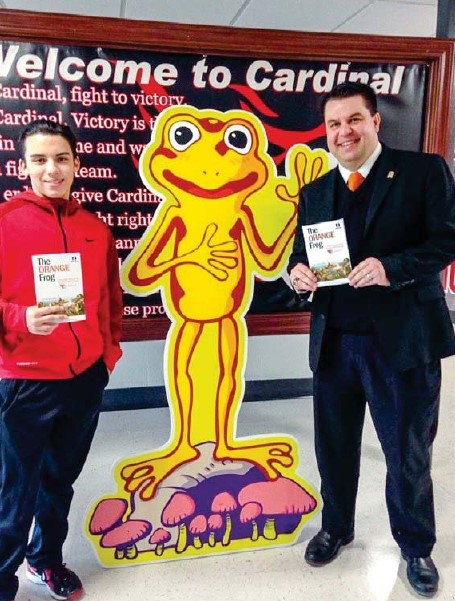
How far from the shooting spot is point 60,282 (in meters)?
1.45

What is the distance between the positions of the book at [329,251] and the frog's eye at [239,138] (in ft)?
1.42

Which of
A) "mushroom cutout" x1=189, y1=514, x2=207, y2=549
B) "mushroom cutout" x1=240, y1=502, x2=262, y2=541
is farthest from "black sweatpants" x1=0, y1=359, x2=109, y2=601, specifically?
"mushroom cutout" x1=240, y1=502, x2=262, y2=541

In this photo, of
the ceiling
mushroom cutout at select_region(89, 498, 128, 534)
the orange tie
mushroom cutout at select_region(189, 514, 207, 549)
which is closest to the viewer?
the orange tie

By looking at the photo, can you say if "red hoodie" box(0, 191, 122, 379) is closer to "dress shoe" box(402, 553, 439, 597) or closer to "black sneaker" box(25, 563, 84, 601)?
"black sneaker" box(25, 563, 84, 601)

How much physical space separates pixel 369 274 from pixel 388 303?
0.47 feet

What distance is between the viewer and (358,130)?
1608 millimetres

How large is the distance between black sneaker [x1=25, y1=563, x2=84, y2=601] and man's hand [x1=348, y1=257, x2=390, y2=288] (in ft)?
4.40

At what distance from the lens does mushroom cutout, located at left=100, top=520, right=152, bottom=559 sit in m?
1.89

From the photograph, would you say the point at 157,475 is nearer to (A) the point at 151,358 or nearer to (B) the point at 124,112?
(B) the point at 124,112

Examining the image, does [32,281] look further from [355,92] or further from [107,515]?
[355,92]

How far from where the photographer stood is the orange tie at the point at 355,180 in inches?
65.1

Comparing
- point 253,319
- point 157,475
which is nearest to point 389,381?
point 253,319

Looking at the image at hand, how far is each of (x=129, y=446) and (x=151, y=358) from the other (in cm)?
67

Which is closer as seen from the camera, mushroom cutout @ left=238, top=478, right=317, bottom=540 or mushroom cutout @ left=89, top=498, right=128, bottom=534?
mushroom cutout @ left=89, top=498, right=128, bottom=534
